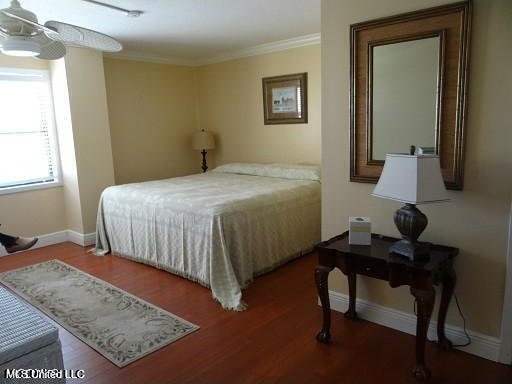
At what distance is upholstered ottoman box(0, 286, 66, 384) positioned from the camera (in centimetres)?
165

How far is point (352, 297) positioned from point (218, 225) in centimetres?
109

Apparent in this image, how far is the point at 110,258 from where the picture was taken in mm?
3979

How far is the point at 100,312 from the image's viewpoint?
2.78 metres

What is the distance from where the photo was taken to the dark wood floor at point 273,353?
202 centimetres

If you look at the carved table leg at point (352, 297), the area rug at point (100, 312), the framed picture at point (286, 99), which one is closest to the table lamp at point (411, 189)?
the carved table leg at point (352, 297)

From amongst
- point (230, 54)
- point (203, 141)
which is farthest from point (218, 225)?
point (230, 54)

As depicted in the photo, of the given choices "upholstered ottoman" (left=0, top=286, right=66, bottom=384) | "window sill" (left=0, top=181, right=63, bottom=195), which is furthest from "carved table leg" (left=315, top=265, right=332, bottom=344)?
"window sill" (left=0, top=181, right=63, bottom=195)

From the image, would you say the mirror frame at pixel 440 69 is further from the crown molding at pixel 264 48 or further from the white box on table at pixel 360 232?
the crown molding at pixel 264 48

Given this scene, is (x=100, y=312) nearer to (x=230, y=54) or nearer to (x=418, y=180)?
(x=418, y=180)

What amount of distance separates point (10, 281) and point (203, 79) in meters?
3.73

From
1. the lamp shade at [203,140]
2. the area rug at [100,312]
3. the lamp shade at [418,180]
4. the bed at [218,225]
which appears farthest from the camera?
the lamp shade at [203,140]

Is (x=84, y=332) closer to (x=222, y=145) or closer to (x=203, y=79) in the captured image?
(x=222, y=145)

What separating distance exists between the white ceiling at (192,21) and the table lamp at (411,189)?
6.40 ft

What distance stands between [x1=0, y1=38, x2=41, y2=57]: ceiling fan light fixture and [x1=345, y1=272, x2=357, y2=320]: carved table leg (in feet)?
7.60
